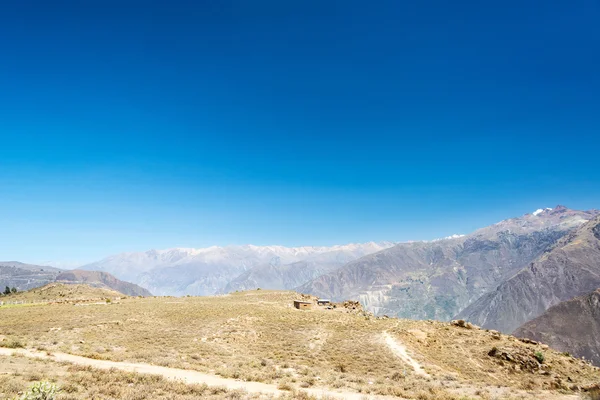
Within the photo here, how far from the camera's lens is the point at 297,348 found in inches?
1350

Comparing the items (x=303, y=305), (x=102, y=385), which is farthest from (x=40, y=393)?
(x=303, y=305)

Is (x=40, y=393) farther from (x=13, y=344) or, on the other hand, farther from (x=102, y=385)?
(x=13, y=344)

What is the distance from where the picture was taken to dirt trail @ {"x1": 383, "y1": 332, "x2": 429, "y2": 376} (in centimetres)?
2857

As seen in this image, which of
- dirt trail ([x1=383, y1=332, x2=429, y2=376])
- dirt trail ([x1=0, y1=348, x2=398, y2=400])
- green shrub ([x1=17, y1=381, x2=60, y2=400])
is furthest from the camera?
dirt trail ([x1=383, y1=332, x2=429, y2=376])

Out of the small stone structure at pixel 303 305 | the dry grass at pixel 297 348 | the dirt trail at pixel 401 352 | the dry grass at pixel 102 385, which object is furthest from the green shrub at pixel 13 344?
the small stone structure at pixel 303 305

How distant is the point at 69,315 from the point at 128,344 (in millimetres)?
20978

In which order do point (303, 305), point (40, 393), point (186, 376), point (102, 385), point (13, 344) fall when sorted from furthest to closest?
point (303, 305) < point (13, 344) < point (186, 376) < point (102, 385) < point (40, 393)

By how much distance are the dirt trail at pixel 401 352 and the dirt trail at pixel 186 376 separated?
36.2 ft

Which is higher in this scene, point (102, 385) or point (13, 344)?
point (102, 385)

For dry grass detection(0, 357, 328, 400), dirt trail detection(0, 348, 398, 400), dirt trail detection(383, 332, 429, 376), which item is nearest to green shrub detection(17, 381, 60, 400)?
dry grass detection(0, 357, 328, 400)

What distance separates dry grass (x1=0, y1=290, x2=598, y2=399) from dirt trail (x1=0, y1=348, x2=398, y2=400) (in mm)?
992

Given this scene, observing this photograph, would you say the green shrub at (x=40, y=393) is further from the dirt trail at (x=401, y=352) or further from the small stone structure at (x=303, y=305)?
the small stone structure at (x=303, y=305)

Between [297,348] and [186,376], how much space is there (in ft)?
48.7

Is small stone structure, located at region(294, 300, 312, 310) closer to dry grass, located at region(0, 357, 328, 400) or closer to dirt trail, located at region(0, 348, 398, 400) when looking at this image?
dirt trail, located at region(0, 348, 398, 400)
